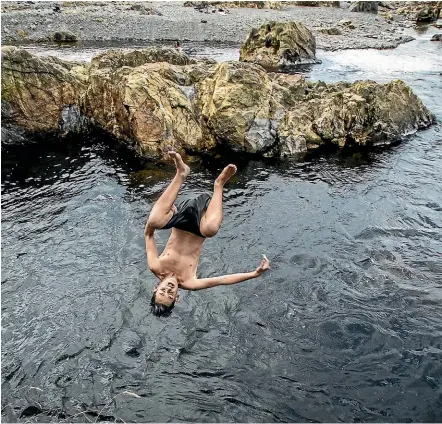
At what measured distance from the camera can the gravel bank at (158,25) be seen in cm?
5141

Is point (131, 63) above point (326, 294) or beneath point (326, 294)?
above

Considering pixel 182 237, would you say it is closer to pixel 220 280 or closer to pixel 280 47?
pixel 220 280

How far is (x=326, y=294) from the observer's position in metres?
13.2

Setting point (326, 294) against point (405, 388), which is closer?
point (405, 388)

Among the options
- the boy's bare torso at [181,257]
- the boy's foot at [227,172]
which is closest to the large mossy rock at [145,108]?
the boy's bare torso at [181,257]

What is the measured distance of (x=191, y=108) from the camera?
897 inches

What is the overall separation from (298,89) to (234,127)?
6812 mm

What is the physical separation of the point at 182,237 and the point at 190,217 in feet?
2.49

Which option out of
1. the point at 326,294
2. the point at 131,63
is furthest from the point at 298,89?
the point at 326,294

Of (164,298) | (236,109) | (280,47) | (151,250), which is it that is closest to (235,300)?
(164,298)

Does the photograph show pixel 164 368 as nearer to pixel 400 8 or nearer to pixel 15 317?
pixel 15 317

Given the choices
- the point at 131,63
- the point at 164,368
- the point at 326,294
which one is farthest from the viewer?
the point at 131,63

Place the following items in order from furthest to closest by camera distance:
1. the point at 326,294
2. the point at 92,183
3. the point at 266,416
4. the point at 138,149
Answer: the point at 138,149 → the point at 92,183 → the point at 326,294 → the point at 266,416

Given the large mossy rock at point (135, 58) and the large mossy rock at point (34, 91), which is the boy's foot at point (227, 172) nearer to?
the large mossy rock at point (34, 91)
